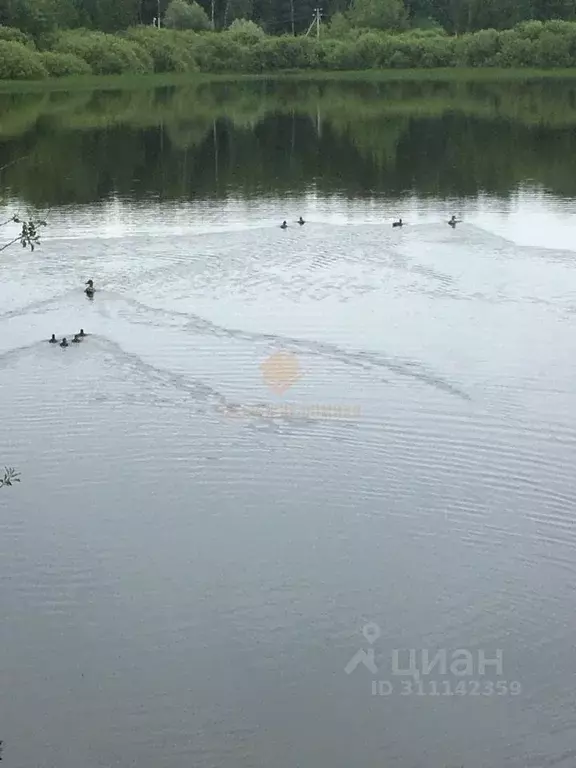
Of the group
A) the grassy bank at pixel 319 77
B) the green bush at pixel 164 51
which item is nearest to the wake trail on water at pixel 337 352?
the grassy bank at pixel 319 77

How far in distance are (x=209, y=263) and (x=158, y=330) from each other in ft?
18.3

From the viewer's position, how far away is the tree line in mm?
93062

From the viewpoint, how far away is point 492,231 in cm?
3109

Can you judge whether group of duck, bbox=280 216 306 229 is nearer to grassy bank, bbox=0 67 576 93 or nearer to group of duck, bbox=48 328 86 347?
group of duck, bbox=48 328 86 347

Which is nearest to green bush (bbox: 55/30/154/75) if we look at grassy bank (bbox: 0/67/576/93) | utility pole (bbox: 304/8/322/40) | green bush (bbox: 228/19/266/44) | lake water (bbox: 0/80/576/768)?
grassy bank (bbox: 0/67/576/93)

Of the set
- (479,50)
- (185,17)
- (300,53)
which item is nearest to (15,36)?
(185,17)

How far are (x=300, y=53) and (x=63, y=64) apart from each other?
61.9ft

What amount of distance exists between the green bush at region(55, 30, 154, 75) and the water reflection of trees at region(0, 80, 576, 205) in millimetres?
6134

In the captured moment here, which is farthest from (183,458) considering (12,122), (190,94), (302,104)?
(190,94)

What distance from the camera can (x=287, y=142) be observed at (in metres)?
50.0

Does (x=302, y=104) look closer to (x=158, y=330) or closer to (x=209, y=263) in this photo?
(x=209, y=263)

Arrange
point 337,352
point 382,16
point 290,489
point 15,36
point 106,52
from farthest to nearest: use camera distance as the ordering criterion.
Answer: point 382,16
point 106,52
point 15,36
point 337,352
point 290,489

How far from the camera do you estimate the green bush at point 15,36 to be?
256 feet

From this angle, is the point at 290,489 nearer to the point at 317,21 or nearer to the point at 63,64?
the point at 63,64
